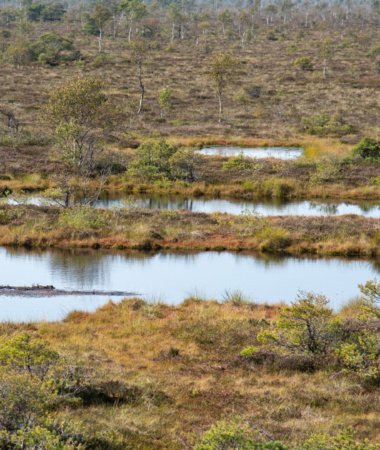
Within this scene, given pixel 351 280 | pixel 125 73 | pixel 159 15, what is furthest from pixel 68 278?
pixel 159 15

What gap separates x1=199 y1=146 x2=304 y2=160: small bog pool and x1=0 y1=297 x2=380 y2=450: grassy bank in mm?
36502

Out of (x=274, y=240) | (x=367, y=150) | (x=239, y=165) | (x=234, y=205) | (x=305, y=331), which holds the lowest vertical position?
(x=234, y=205)

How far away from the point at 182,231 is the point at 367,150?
87.8ft

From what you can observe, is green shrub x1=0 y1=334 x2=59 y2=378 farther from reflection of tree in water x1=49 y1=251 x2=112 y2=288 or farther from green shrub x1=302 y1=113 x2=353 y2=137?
green shrub x1=302 y1=113 x2=353 y2=137

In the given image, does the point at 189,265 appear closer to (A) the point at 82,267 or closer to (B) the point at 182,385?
(A) the point at 82,267

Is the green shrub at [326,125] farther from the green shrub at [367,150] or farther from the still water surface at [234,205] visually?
the still water surface at [234,205]

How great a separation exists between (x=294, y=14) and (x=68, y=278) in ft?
581

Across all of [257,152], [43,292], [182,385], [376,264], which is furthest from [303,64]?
[182,385]

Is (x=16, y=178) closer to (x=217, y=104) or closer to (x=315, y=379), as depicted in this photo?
(x=315, y=379)

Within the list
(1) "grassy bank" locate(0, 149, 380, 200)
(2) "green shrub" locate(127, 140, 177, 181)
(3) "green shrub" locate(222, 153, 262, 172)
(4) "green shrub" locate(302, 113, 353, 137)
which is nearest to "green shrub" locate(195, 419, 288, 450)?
(1) "grassy bank" locate(0, 149, 380, 200)

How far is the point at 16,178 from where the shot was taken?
1948 inches

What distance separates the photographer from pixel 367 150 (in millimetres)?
57219

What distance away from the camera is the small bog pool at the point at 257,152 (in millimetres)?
58862

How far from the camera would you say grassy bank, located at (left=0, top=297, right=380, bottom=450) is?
543 inches
